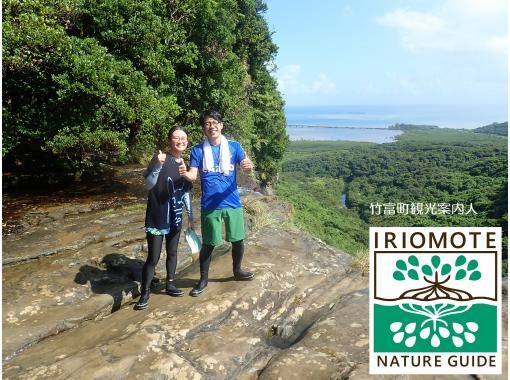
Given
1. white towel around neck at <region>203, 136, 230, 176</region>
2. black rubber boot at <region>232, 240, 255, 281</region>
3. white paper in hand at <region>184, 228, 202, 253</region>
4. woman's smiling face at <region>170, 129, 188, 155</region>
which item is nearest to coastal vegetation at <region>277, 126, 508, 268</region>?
black rubber boot at <region>232, 240, 255, 281</region>

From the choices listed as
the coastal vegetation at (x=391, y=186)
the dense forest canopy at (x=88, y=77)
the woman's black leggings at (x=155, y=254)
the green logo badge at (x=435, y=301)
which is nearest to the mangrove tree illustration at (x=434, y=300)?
the green logo badge at (x=435, y=301)

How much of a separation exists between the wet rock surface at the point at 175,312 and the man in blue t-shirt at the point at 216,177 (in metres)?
0.75

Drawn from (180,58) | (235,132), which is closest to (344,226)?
(235,132)

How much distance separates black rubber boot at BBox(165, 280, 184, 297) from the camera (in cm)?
548

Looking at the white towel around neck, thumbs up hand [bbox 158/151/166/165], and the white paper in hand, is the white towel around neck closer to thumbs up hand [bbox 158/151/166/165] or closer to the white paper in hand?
thumbs up hand [bbox 158/151/166/165]

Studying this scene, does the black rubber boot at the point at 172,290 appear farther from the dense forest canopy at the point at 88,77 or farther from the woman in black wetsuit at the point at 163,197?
the dense forest canopy at the point at 88,77

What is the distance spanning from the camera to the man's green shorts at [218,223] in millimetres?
5367

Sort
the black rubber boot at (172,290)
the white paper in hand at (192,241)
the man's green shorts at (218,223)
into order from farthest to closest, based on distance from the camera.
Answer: the white paper in hand at (192,241), the black rubber boot at (172,290), the man's green shorts at (218,223)

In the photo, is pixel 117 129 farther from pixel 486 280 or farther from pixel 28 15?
pixel 486 280

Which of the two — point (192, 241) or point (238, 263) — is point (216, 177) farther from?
point (238, 263)

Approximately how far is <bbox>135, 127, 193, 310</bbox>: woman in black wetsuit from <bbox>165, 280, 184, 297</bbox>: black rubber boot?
343 millimetres

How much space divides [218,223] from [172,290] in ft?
3.56

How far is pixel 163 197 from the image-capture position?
5.13 m

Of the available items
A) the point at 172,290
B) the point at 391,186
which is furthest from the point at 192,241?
the point at 391,186
